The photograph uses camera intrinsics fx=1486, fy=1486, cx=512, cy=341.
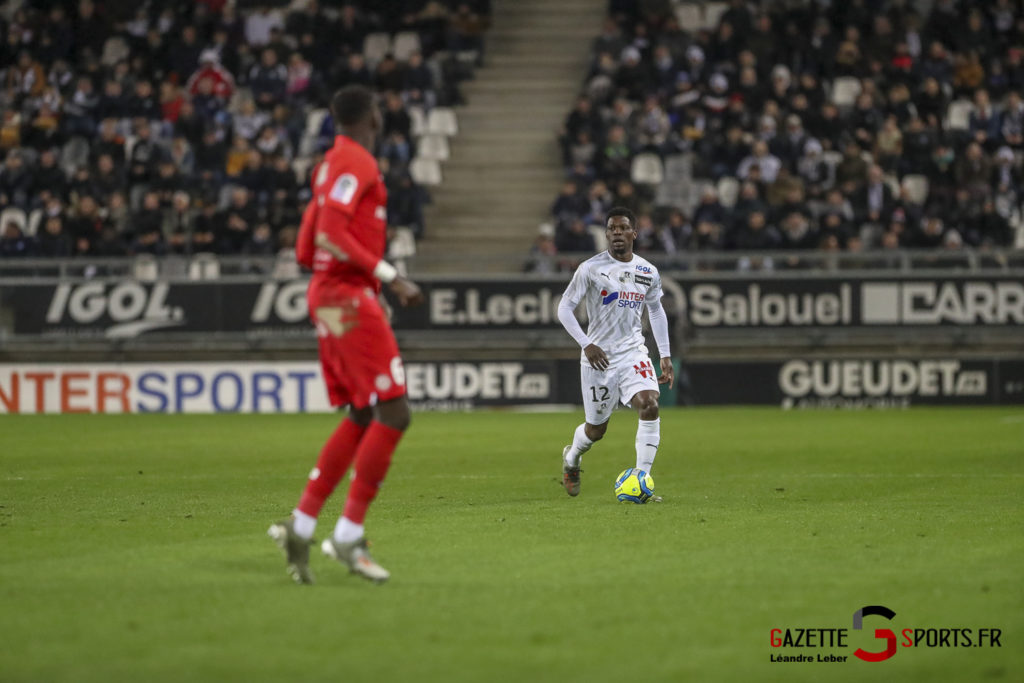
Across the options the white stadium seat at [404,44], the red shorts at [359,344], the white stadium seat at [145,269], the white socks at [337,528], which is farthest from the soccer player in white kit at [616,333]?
the white stadium seat at [404,44]

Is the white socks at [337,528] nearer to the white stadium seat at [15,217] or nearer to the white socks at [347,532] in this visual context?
the white socks at [347,532]

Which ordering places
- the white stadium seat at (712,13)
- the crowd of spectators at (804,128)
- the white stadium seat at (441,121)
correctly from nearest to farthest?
1. the crowd of spectators at (804,128)
2. the white stadium seat at (441,121)
3. the white stadium seat at (712,13)

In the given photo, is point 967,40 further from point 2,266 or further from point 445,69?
point 2,266

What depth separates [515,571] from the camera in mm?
7508

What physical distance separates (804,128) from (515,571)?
19987 millimetres

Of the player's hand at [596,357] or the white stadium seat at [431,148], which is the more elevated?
the white stadium seat at [431,148]

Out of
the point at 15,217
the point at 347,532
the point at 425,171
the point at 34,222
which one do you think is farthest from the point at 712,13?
the point at 347,532

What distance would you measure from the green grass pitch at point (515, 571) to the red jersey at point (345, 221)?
1517 millimetres

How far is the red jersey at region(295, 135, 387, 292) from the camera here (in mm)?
7145

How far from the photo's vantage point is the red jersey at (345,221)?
7145 mm

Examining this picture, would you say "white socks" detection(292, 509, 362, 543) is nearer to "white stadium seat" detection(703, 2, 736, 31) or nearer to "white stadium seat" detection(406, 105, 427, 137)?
"white stadium seat" detection(406, 105, 427, 137)


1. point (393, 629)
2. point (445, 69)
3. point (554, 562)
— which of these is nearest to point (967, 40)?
point (445, 69)

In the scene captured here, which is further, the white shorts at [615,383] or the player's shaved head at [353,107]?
the white shorts at [615,383]

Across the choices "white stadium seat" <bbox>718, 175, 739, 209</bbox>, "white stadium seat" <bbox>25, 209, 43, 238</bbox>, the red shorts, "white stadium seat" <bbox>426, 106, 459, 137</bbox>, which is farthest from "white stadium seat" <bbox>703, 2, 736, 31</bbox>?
the red shorts
